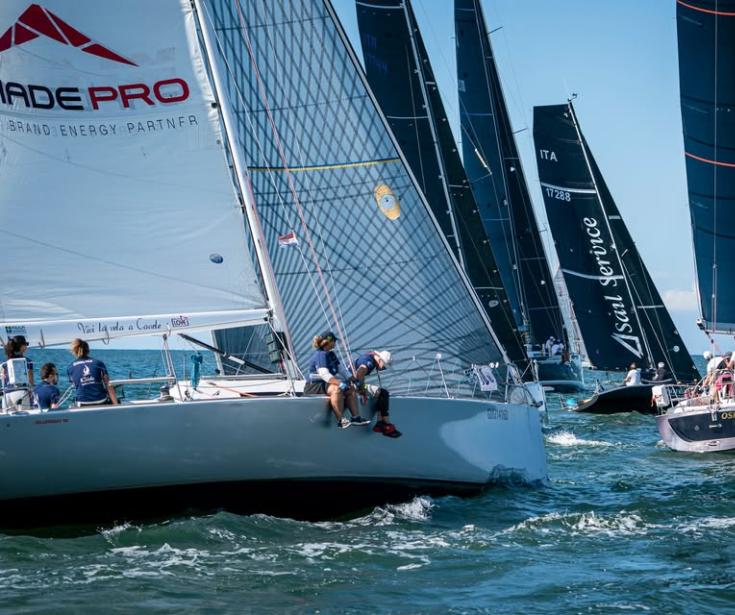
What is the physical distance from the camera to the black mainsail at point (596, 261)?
35750 mm

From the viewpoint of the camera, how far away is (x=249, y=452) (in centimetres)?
1153

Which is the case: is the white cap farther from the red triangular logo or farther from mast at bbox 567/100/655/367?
mast at bbox 567/100/655/367

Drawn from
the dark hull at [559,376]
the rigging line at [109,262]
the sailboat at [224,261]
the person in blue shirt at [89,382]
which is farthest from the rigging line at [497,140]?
the person in blue shirt at [89,382]

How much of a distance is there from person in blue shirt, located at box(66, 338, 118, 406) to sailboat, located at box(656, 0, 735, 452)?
597 inches

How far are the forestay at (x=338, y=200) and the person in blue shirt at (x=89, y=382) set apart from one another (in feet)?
8.58

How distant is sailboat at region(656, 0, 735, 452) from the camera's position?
80.6ft

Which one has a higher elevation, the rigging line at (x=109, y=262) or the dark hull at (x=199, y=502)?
the rigging line at (x=109, y=262)

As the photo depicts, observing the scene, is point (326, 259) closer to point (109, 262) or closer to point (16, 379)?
point (109, 262)

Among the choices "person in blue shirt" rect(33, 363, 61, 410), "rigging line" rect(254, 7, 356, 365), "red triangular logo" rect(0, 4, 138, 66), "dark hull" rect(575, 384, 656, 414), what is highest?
"red triangular logo" rect(0, 4, 138, 66)

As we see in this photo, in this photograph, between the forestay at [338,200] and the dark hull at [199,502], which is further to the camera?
the forestay at [338,200]

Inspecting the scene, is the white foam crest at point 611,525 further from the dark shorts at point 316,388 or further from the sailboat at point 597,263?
the sailboat at point 597,263

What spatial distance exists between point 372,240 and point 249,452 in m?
3.61

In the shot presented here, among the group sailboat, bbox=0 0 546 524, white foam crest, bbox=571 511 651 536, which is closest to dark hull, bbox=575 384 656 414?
sailboat, bbox=0 0 546 524

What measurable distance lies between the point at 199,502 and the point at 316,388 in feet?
5.08
